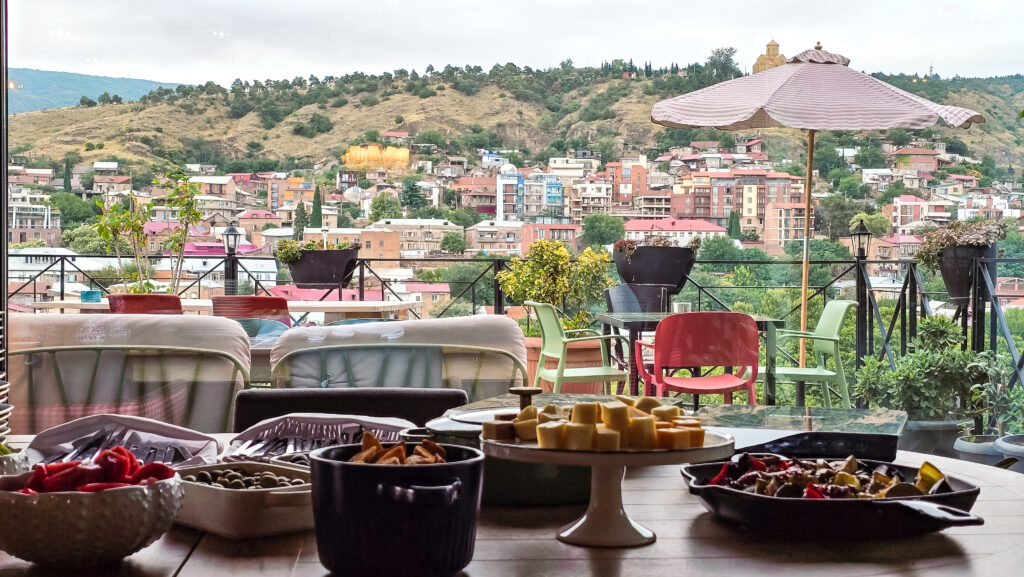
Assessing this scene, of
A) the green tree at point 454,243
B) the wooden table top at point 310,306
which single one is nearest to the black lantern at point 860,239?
the wooden table top at point 310,306

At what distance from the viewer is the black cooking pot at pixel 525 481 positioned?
0.88m

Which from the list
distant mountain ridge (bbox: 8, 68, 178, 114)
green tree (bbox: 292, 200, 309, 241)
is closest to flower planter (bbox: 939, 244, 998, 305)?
green tree (bbox: 292, 200, 309, 241)

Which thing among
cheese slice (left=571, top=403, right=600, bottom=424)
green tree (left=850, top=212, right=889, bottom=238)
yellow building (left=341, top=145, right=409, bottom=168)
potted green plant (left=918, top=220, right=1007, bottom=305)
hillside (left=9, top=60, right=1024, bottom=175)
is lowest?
cheese slice (left=571, top=403, right=600, bottom=424)

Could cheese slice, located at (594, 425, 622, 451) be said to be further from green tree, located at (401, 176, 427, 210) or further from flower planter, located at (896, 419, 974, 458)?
green tree, located at (401, 176, 427, 210)

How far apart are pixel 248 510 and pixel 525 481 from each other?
0.81 feet

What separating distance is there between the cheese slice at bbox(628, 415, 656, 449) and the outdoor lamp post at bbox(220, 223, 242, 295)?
265 inches

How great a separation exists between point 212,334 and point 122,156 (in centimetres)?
1325

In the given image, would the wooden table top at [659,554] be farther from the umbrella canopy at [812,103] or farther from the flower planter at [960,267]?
the umbrella canopy at [812,103]

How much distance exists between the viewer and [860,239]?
564 cm

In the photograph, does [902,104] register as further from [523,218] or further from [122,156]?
[122,156]

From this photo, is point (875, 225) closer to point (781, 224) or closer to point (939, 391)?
point (939, 391)

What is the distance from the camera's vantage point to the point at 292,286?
6.70 m

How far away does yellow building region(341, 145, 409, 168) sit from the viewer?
14.6 m

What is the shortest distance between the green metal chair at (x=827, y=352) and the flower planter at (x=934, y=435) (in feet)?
1.04
